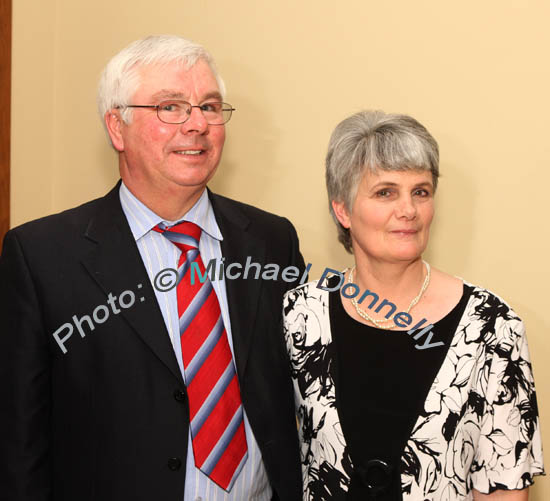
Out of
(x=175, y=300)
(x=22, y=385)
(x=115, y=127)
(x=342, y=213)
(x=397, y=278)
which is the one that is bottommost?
(x=22, y=385)

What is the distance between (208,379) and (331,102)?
1.22 meters

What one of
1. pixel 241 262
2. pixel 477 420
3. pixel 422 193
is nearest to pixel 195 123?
pixel 241 262

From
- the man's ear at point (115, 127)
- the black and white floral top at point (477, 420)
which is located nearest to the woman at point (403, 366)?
the black and white floral top at point (477, 420)

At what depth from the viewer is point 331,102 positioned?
2.79 meters

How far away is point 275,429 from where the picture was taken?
2.09 m

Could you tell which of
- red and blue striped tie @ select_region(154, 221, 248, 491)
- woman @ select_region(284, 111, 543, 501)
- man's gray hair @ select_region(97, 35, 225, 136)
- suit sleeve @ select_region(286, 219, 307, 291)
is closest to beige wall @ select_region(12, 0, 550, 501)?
suit sleeve @ select_region(286, 219, 307, 291)

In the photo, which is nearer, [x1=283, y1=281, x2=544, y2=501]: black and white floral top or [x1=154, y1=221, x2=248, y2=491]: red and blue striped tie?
[x1=283, y1=281, x2=544, y2=501]: black and white floral top

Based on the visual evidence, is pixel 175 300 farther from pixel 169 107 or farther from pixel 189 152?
pixel 169 107

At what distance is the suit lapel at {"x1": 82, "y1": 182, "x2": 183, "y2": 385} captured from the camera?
198 centimetres

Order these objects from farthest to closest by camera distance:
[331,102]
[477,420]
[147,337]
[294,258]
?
[331,102], [294,258], [147,337], [477,420]

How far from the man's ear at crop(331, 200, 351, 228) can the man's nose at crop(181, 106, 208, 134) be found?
0.41 m

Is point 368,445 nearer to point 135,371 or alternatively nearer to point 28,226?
point 135,371

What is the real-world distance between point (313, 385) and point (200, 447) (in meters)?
0.33

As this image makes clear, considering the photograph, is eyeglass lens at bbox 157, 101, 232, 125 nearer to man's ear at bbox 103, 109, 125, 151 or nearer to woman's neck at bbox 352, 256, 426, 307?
man's ear at bbox 103, 109, 125, 151
